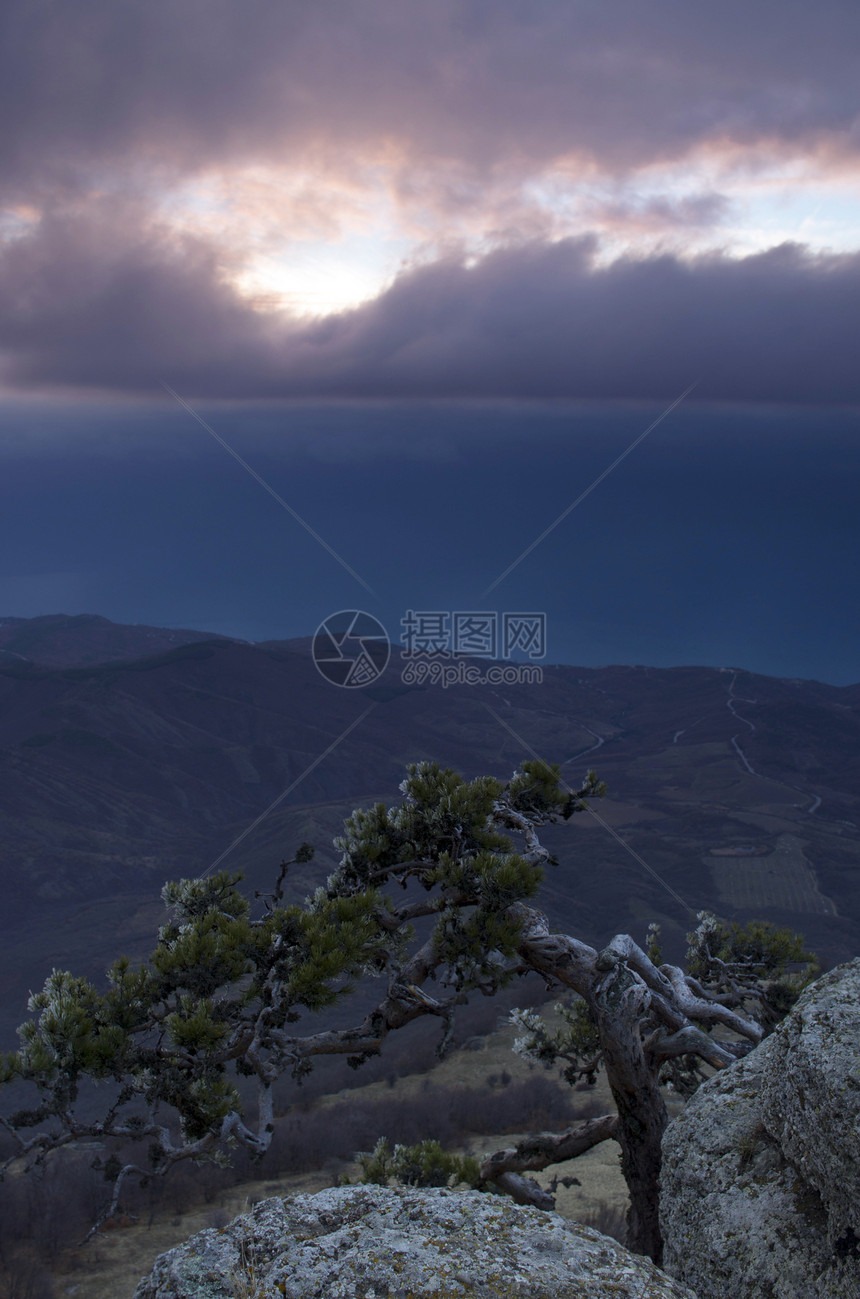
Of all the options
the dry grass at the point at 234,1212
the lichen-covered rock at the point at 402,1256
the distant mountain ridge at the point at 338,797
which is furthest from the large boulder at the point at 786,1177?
the distant mountain ridge at the point at 338,797

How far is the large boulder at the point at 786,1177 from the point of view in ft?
10.3

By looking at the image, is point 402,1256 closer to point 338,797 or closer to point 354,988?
point 354,988

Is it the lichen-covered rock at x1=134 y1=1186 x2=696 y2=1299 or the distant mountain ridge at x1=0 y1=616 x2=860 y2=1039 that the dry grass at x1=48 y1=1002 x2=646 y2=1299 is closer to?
the lichen-covered rock at x1=134 y1=1186 x2=696 y2=1299

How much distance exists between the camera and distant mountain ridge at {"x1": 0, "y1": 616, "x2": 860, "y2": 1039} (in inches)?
2825

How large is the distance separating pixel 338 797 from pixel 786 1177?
128351 mm

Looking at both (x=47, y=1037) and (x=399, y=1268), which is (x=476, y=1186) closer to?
(x=47, y=1037)

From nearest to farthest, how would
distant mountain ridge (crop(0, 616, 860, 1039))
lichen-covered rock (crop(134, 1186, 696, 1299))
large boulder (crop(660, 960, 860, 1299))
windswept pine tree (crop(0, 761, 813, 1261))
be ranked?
lichen-covered rock (crop(134, 1186, 696, 1299))
large boulder (crop(660, 960, 860, 1299))
windswept pine tree (crop(0, 761, 813, 1261))
distant mountain ridge (crop(0, 616, 860, 1039))

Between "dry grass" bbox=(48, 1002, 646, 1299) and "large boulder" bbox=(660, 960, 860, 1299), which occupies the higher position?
"large boulder" bbox=(660, 960, 860, 1299)

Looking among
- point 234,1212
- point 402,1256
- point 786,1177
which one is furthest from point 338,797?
point 402,1256

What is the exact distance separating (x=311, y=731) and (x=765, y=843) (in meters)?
108

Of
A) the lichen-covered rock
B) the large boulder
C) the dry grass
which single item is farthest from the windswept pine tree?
the dry grass

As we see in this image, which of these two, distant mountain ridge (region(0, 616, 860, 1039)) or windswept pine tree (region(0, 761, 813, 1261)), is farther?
distant mountain ridge (region(0, 616, 860, 1039))

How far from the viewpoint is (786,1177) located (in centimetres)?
354

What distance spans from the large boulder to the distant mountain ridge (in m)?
49.5
